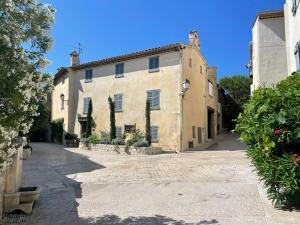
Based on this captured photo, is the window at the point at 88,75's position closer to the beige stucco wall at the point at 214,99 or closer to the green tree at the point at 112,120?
the green tree at the point at 112,120

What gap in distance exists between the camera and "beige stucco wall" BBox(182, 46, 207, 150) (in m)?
23.1

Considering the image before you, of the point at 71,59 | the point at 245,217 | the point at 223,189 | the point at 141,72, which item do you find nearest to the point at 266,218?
the point at 245,217

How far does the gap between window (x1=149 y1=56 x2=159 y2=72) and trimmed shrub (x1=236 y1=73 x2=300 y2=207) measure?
16.9 m

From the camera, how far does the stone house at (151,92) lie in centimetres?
2270

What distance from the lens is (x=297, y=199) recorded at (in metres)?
6.74

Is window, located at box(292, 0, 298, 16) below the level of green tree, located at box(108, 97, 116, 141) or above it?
above

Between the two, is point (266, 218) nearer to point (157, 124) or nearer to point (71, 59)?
point (157, 124)

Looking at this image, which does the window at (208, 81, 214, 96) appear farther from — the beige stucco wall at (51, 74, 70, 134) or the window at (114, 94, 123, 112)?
the beige stucco wall at (51, 74, 70, 134)

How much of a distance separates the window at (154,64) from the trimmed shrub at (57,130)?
1174cm

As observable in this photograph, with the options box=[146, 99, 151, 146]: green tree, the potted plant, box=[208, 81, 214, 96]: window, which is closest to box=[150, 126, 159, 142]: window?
box=[146, 99, 151, 146]: green tree

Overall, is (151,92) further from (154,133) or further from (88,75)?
(88,75)

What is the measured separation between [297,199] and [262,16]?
434 inches

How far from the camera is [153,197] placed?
871cm

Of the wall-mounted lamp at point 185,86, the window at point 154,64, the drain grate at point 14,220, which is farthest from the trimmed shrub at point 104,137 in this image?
the drain grate at point 14,220
